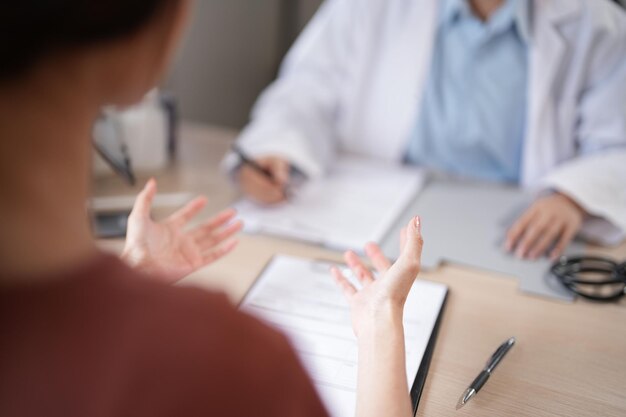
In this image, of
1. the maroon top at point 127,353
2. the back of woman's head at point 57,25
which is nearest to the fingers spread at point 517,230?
the maroon top at point 127,353

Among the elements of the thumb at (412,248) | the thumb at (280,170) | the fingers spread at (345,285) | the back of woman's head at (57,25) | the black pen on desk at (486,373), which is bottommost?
the black pen on desk at (486,373)

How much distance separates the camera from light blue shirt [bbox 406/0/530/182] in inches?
46.3

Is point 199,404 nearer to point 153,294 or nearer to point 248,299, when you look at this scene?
point 153,294

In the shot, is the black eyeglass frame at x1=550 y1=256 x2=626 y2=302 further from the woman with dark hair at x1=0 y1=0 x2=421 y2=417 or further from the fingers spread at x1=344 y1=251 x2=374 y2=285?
the woman with dark hair at x1=0 y1=0 x2=421 y2=417

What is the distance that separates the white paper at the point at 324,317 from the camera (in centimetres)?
67

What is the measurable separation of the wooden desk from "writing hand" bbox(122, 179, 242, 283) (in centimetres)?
3

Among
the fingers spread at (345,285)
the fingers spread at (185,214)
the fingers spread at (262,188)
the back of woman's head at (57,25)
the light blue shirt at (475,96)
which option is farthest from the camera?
the light blue shirt at (475,96)

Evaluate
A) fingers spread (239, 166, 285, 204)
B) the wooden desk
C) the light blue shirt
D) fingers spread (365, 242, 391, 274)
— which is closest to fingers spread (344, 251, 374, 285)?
fingers spread (365, 242, 391, 274)

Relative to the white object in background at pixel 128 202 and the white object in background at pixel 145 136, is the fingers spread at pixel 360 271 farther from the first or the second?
the white object in background at pixel 145 136

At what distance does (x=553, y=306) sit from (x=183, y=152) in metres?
0.77

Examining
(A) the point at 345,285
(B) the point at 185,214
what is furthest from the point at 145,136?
(A) the point at 345,285

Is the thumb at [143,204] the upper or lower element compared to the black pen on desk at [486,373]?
upper

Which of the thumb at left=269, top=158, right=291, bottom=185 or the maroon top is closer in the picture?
the maroon top

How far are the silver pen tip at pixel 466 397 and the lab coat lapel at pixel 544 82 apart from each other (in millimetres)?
596
